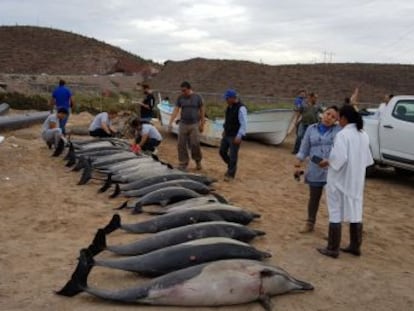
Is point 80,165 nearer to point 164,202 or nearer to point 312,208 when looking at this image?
point 164,202

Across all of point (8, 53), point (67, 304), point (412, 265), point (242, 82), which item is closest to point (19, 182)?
point (67, 304)

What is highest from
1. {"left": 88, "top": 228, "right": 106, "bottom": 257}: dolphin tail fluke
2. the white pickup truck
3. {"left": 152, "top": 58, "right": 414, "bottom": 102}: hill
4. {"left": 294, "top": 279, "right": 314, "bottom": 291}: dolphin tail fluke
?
{"left": 152, "top": 58, "right": 414, "bottom": 102}: hill

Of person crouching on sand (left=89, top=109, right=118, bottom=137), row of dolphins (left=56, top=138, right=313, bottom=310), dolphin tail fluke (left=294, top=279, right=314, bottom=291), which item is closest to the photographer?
row of dolphins (left=56, top=138, right=313, bottom=310)

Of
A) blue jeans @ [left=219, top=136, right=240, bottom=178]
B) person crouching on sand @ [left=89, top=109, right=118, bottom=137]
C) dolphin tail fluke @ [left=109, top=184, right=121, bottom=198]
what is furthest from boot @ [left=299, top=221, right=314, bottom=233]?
person crouching on sand @ [left=89, top=109, right=118, bottom=137]

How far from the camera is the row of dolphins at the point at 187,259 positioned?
5695mm

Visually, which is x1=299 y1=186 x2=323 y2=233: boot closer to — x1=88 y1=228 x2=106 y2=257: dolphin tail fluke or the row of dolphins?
the row of dolphins

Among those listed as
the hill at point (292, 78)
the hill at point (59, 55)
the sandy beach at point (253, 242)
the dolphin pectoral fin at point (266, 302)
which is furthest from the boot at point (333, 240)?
the hill at point (59, 55)

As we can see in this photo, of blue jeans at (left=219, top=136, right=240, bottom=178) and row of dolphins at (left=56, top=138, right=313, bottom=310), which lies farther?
blue jeans at (left=219, top=136, right=240, bottom=178)

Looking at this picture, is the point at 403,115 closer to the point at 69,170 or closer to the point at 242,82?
the point at 69,170

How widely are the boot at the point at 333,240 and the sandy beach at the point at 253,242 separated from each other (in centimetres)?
12

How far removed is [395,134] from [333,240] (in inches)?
285

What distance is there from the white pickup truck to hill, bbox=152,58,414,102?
34.2 m

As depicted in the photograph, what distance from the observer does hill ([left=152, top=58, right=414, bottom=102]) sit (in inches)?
2016

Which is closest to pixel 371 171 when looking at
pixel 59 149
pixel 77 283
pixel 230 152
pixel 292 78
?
pixel 230 152
